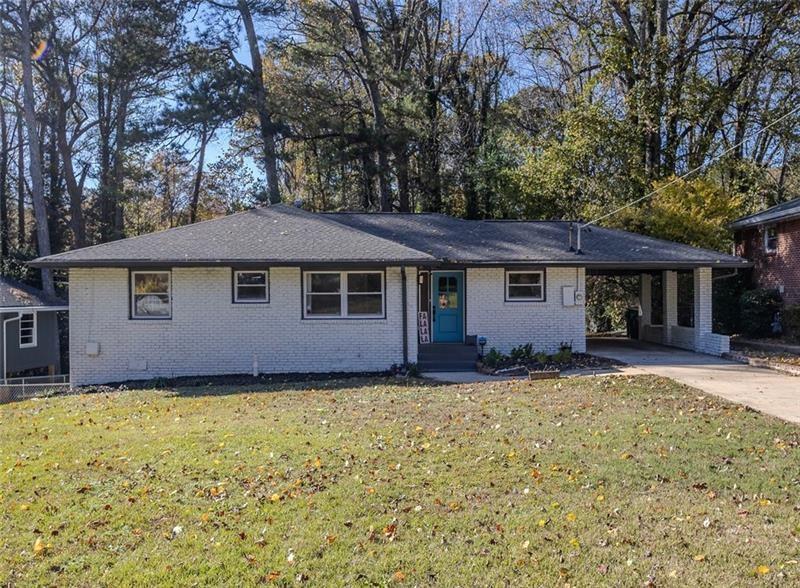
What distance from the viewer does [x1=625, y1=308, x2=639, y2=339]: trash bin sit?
2097 centimetres

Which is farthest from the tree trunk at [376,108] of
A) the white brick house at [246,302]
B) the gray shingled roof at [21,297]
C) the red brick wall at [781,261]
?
the gray shingled roof at [21,297]

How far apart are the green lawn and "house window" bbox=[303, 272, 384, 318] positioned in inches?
216

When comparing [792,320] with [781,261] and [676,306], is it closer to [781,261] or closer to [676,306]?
[781,261]

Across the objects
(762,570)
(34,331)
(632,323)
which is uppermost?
(632,323)

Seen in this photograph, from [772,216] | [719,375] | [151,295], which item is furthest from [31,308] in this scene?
[772,216]

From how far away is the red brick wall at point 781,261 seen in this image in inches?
749

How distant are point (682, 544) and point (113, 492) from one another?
4.61 m

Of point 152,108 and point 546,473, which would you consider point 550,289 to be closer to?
point 546,473

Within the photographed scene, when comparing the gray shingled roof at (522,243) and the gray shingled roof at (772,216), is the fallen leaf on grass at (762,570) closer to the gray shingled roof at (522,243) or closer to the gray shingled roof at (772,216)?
the gray shingled roof at (522,243)

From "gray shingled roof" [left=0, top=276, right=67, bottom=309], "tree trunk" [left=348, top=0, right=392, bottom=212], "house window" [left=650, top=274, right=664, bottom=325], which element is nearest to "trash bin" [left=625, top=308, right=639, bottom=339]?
"house window" [left=650, top=274, right=664, bottom=325]

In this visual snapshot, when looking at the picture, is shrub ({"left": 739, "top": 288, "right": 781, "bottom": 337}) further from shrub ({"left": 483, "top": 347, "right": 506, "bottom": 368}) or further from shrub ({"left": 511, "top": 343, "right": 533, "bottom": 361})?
shrub ({"left": 483, "top": 347, "right": 506, "bottom": 368})

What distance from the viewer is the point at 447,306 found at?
1739cm

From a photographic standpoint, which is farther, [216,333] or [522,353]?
[522,353]

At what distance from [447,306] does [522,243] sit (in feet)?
8.62
